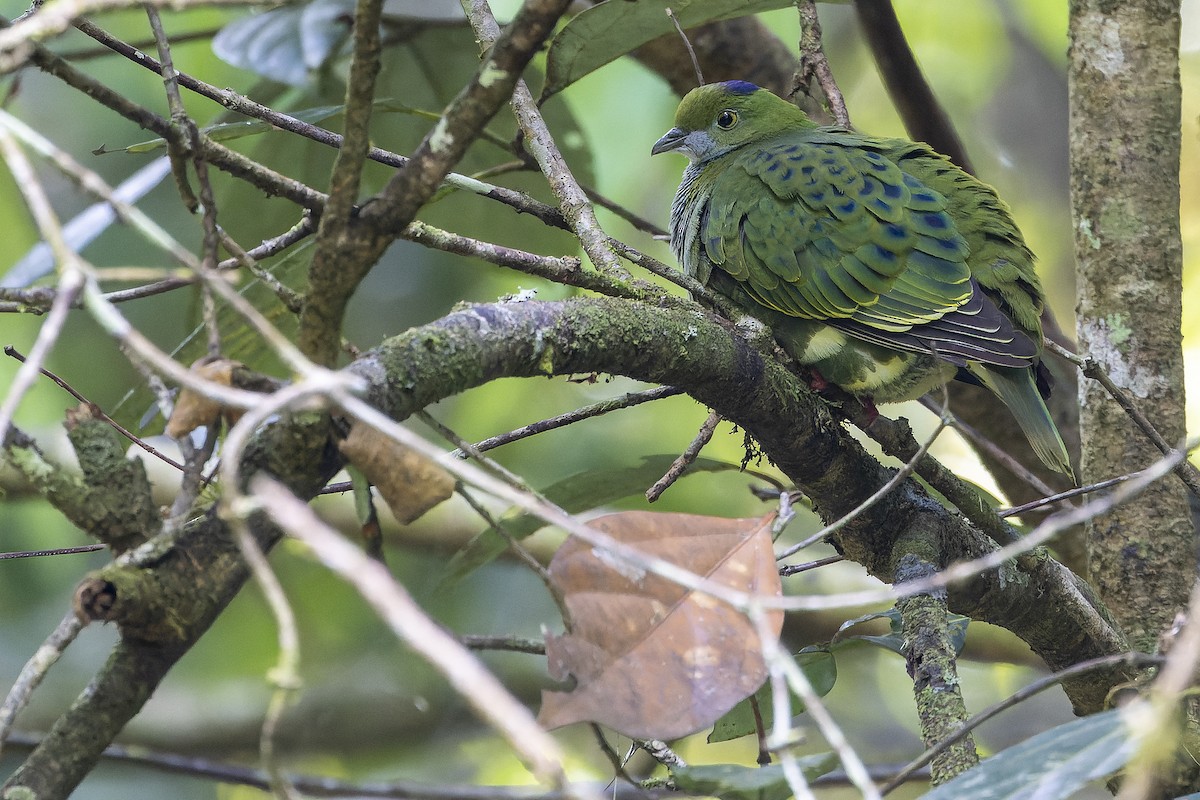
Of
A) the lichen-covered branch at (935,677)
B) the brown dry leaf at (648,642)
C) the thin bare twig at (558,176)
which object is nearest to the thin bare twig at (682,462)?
the thin bare twig at (558,176)

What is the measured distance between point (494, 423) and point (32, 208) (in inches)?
128

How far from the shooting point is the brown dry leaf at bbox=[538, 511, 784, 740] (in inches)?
48.4

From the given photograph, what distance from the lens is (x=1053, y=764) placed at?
1.06 m

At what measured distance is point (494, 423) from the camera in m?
4.22

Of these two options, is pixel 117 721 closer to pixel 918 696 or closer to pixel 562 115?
pixel 918 696

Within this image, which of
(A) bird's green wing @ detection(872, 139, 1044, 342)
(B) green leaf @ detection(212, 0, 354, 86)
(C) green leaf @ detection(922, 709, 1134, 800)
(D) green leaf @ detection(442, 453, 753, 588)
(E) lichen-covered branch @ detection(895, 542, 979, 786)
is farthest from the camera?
(B) green leaf @ detection(212, 0, 354, 86)

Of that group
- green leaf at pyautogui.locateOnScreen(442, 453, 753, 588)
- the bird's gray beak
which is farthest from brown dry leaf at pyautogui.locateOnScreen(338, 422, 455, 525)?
the bird's gray beak

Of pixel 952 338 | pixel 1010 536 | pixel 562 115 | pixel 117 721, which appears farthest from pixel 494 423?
pixel 117 721

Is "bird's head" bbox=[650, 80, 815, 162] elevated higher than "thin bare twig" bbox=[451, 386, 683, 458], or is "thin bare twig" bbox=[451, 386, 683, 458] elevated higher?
"bird's head" bbox=[650, 80, 815, 162]

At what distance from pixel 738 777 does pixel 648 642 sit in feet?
0.60

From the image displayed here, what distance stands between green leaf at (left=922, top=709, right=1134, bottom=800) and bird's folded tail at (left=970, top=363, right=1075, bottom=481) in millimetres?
1491

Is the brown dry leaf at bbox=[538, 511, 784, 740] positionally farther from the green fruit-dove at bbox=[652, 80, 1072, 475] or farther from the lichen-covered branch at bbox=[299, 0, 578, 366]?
the green fruit-dove at bbox=[652, 80, 1072, 475]

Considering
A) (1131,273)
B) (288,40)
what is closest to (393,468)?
(1131,273)

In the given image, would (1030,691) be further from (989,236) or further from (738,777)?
(989,236)
